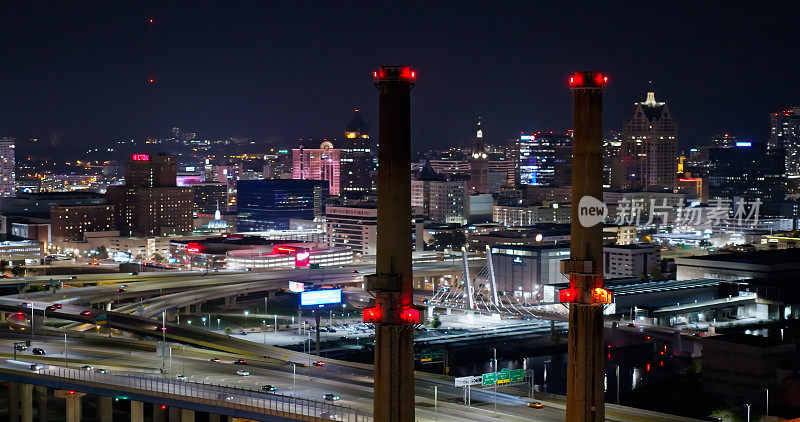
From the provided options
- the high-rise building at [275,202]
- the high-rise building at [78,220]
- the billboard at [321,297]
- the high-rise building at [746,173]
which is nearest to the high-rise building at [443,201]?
the high-rise building at [275,202]

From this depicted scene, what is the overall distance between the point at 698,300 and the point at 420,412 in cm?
4059

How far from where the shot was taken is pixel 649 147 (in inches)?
7347

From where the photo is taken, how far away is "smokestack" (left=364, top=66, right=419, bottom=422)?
96.1ft

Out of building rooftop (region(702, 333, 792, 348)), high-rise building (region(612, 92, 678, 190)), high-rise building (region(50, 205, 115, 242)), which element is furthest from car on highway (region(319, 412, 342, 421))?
high-rise building (region(612, 92, 678, 190))

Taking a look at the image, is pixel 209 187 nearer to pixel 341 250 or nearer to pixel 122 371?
pixel 341 250

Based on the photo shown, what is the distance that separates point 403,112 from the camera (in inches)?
1158

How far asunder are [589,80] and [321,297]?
3919cm

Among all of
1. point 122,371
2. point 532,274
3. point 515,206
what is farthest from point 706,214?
point 122,371

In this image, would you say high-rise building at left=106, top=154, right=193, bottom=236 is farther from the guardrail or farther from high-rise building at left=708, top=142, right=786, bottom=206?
the guardrail

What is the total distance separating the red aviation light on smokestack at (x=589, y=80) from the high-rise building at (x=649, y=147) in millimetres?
155169

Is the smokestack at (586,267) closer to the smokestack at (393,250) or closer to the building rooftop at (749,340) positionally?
the smokestack at (393,250)

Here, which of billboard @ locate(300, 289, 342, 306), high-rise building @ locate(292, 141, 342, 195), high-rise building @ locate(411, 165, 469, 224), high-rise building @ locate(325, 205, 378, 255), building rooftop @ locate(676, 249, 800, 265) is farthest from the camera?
high-rise building @ locate(292, 141, 342, 195)

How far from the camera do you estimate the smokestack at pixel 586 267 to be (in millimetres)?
31109

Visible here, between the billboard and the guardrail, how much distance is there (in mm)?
22397
